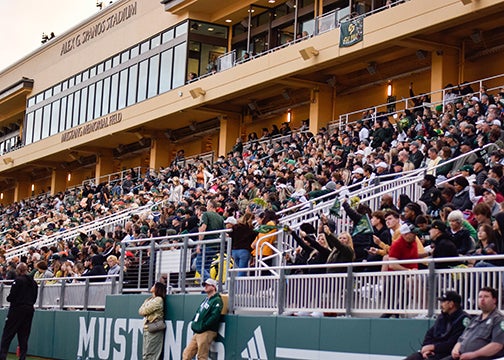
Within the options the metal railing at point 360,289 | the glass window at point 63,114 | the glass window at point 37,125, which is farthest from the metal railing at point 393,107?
the glass window at point 37,125

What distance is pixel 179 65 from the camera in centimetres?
3725

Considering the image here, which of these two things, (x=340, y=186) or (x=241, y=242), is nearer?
(x=241, y=242)

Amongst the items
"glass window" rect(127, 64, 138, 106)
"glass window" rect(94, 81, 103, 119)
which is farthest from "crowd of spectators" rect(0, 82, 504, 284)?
"glass window" rect(94, 81, 103, 119)

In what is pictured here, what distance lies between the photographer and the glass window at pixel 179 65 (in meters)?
36.9

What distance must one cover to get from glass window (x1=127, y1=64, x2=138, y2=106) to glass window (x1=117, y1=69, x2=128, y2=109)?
1.34ft

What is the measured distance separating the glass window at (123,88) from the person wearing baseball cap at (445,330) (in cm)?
3275

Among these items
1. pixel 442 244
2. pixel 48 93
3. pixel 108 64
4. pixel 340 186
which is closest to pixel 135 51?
pixel 108 64

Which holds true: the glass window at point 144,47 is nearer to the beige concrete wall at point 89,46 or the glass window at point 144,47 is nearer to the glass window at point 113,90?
the beige concrete wall at point 89,46

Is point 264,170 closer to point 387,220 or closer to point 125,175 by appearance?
point 387,220

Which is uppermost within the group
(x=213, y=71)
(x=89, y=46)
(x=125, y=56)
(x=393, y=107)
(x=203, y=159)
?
(x=89, y=46)

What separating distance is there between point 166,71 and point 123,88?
4.10 meters

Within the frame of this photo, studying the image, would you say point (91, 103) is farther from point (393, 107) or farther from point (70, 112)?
point (393, 107)

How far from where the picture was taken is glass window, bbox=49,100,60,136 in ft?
156

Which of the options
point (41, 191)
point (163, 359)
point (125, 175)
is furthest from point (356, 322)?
point (41, 191)
